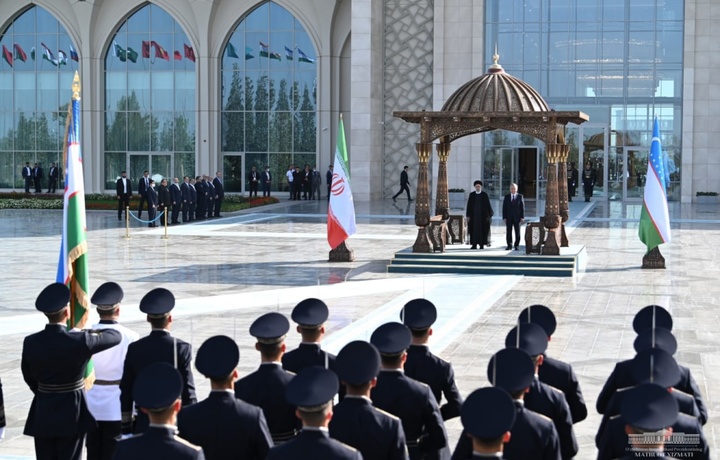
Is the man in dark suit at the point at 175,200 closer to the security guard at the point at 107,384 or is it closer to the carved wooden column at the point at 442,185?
the carved wooden column at the point at 442,185

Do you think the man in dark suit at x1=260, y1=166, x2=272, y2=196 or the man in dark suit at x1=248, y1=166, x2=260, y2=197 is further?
the man in dark suit at x1=260, y1=166, x2=272, y2=196

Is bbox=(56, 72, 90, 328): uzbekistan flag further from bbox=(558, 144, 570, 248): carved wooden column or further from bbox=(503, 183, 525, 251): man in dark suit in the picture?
bbox=(558, 144, 570, 248): carved wooden column

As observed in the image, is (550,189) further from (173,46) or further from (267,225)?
(173,46)

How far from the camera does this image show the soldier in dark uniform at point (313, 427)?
202 inches

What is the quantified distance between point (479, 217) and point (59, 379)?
53.6 ft

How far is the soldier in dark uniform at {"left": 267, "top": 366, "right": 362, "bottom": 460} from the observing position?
16.8 feet

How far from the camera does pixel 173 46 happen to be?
51.5 m

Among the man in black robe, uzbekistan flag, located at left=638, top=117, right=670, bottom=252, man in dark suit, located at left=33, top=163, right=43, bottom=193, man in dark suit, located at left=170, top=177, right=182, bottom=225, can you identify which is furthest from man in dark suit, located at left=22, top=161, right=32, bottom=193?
uzbekistan flag, located at left=638, top=117, right=670, bottom=252

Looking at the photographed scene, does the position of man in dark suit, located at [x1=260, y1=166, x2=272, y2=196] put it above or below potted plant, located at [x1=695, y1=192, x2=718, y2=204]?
above

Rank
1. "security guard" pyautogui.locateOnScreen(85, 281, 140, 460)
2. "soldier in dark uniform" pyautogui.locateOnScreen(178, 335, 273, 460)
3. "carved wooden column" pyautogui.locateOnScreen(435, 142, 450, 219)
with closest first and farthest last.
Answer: "soldier in dark uniform" pyautogui.locateOnScreen(178, 335, 273, 460) < "security guard" pyautogui.locateOnScreen(85, 281, 140, 460) < "carved wooden column" pyautogui.locateOnScreen(435, 142, 450, 219)

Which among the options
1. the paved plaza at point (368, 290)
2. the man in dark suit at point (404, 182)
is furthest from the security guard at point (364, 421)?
the man in dark suit at point (404, 182)

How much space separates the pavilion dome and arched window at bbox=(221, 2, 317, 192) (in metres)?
28.0

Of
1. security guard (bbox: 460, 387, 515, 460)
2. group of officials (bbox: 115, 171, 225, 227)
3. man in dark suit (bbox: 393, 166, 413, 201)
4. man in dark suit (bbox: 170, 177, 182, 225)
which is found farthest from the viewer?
man in dark suit (bbox: 393, 166, 413, 201)

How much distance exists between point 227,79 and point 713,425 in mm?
43415
